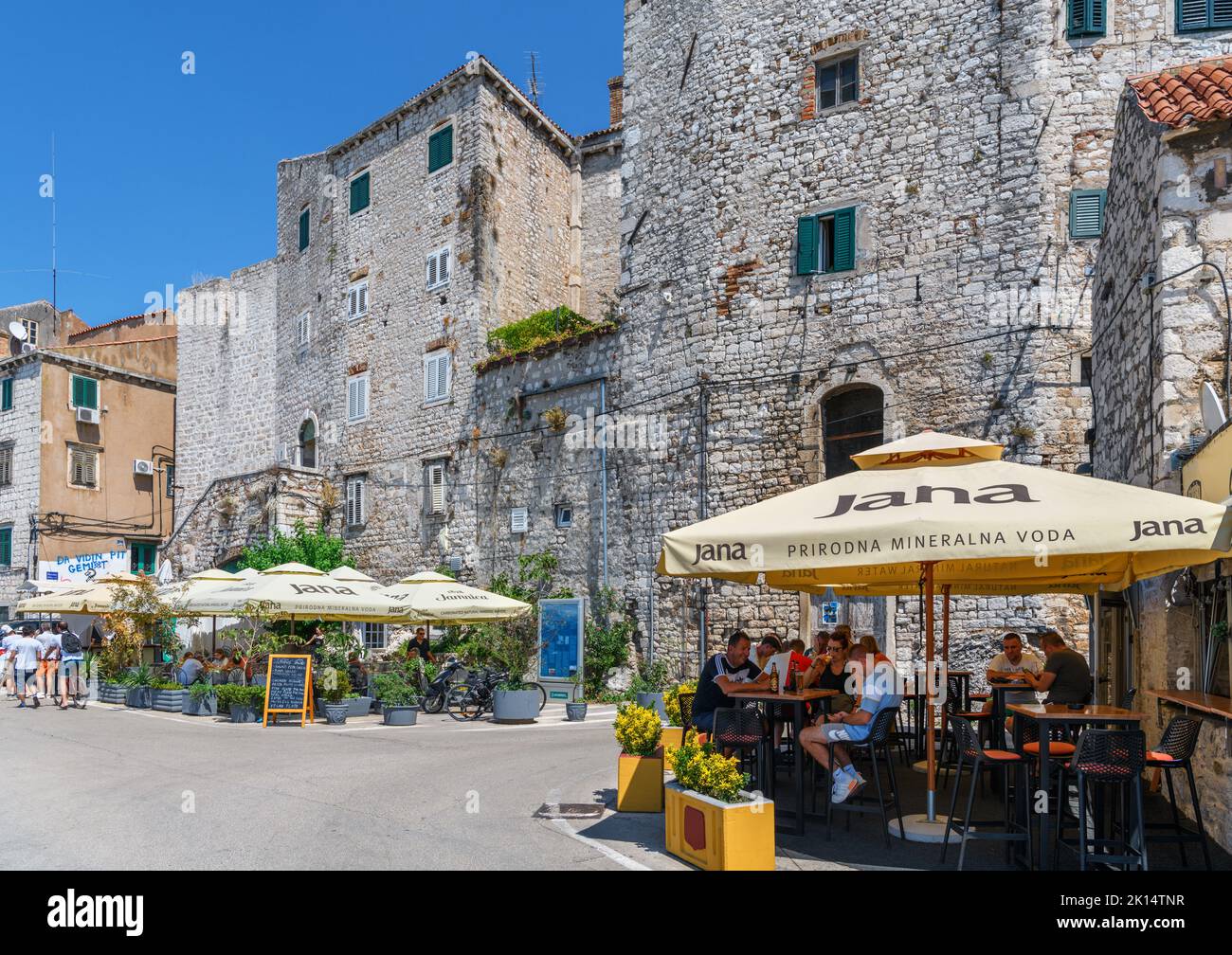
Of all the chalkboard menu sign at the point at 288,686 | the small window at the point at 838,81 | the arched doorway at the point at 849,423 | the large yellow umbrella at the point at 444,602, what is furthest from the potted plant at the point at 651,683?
the small window at the point at 838,81

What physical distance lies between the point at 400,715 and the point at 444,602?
78.4 inches

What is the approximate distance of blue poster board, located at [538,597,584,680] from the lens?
64.6 feet

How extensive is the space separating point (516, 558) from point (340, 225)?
1211cm

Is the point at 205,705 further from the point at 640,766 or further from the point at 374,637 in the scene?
the point at 640,766

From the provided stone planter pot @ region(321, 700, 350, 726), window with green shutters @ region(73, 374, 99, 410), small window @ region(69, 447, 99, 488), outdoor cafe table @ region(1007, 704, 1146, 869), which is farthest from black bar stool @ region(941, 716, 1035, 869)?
window with green shutters @ region(73, 374, 99, 410)

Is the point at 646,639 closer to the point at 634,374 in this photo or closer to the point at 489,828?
the point at 634,374

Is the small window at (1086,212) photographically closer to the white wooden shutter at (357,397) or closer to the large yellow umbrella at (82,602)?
the large yellow umbrella at (82,602)

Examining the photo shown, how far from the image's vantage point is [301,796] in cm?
930

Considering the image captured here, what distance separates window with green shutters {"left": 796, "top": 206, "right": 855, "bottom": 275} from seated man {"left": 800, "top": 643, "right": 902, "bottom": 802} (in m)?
11.0

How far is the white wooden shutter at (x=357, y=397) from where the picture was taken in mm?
27312

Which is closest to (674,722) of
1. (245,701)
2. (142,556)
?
(245,701)

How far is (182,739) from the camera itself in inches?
537
